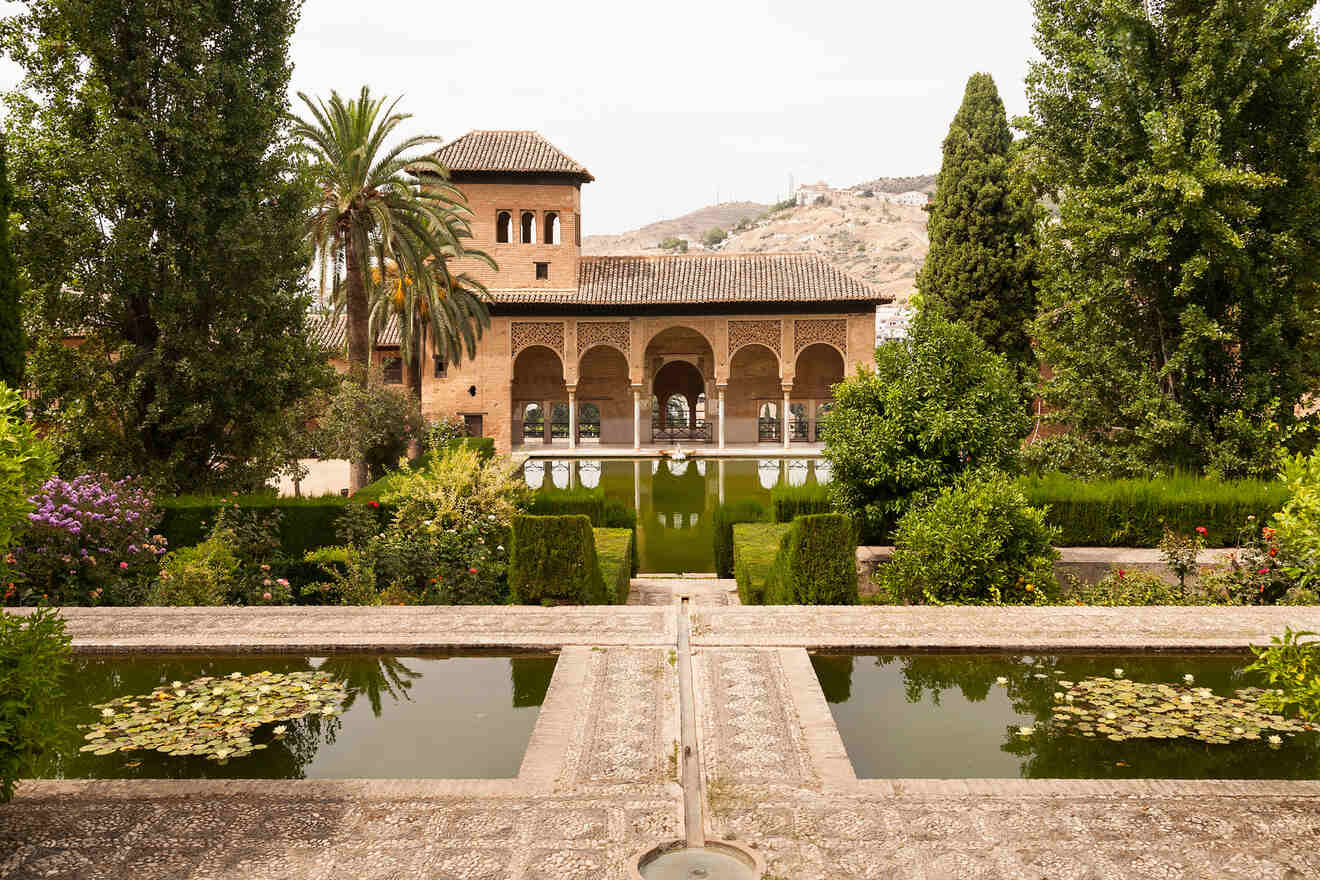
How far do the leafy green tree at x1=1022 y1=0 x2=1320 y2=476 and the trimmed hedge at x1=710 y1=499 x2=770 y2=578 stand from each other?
14.0ft

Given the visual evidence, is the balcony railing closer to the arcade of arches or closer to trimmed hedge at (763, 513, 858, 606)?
the arcade of arches

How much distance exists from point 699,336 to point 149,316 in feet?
80.4

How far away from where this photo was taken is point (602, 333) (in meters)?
30.9

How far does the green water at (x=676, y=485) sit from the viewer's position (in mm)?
12617

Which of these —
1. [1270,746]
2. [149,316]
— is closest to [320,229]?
[149,316]

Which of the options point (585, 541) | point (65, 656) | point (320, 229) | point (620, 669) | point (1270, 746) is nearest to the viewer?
point (65, 656)

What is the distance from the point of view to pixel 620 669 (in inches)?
218

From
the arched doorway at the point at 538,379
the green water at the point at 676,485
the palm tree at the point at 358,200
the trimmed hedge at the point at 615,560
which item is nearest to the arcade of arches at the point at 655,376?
the arched doorway at the point at 538,379

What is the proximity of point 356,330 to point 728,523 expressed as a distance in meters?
8.85

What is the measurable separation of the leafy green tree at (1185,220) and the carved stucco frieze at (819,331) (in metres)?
18.1

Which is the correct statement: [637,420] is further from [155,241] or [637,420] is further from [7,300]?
[7,300]

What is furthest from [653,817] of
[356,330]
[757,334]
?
[757,334]

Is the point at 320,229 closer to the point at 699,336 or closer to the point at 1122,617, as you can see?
the point at 1122,617

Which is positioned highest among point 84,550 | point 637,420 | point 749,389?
point 749,389
